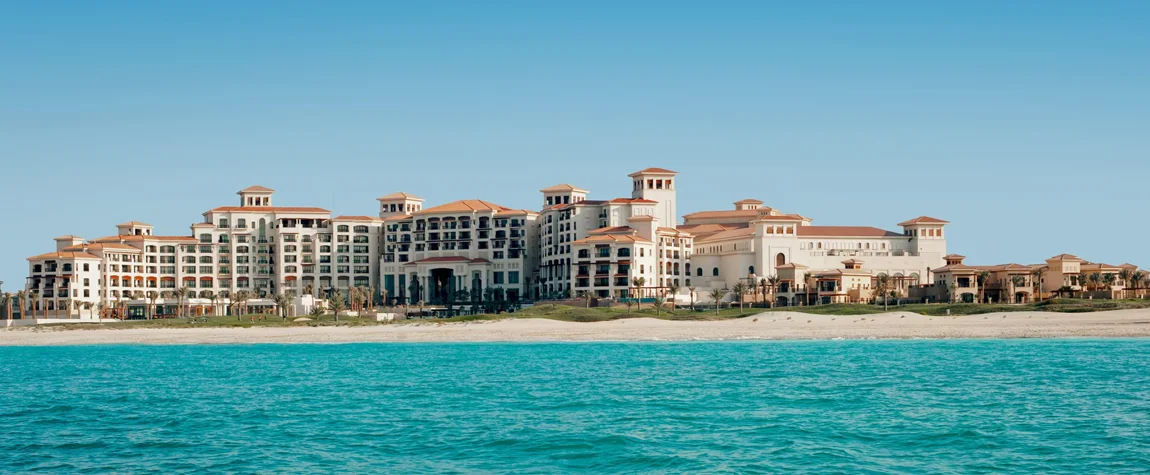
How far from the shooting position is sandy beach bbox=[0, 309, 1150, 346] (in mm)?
94125

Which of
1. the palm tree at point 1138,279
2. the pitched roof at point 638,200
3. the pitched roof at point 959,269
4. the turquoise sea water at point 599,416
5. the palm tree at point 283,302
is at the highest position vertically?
the pitched roof at point 638,200

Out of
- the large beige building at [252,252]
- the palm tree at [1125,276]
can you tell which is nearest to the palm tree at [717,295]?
the palm tree at [1125,276]

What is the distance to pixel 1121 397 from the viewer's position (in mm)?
43281

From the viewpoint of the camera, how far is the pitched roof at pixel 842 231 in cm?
15425

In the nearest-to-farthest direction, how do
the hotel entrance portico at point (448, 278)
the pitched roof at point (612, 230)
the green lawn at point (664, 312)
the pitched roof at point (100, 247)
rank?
the green lawn at point (664, 312)
the pitched roof at point (612, 230)
the hotel entrance portico at point (448, 278)
the pitched roof at point (100, 247)

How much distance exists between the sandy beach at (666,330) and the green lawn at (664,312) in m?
3.50

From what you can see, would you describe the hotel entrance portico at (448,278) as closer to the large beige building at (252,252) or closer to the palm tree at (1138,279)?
the large beige building at (252,252)

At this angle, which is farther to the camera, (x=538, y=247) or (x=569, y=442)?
(x=538, y=247)

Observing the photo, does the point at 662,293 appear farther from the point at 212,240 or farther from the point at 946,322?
the point at 212,240

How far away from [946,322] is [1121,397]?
2383 inches

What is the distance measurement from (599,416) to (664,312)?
3229 inches

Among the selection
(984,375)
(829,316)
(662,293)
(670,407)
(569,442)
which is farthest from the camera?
(662,293)

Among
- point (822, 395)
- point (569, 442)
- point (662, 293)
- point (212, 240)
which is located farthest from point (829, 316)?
point (212, 240)

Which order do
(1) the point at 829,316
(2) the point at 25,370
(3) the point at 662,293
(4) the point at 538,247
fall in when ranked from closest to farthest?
(2) the point at 25,370, (1) the point at 829,316, (3) the point at 662,293, (4) the point at 538,247
